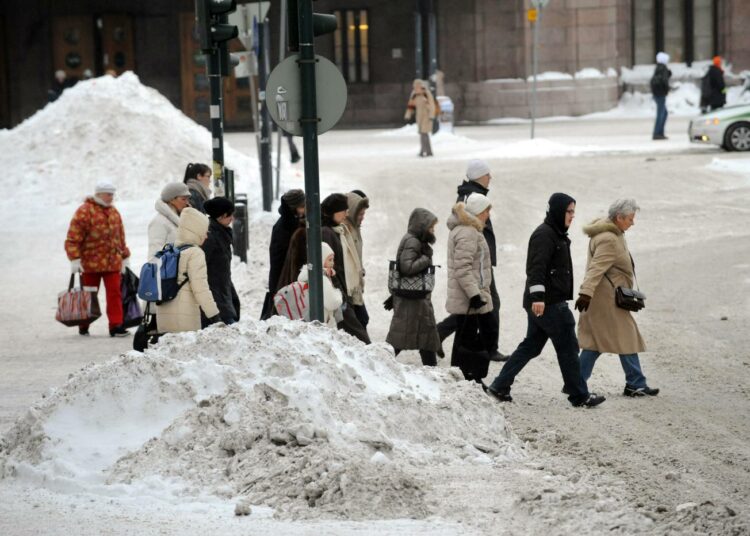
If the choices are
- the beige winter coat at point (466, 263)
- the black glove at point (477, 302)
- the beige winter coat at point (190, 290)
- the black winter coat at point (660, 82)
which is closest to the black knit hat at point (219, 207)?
the beige winter coat at point (190, 290)

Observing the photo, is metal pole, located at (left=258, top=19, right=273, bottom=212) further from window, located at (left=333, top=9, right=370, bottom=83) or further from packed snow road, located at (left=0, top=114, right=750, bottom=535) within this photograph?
window, located at (left=333, top=9, right=370, bottom=83)

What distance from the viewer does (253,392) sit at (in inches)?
311

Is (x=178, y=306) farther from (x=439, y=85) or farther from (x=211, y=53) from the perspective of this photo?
(x=439, y=85)

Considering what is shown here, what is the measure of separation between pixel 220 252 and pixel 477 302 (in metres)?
1.94

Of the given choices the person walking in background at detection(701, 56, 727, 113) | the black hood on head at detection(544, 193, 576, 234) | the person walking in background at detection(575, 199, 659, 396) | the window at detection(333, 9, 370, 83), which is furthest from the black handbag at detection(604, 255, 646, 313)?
the window at detection(333, 9, 370, 83)

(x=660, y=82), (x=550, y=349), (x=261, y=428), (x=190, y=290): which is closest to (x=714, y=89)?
(x=660, y=82)

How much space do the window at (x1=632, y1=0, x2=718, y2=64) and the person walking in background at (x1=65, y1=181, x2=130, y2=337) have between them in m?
30.5

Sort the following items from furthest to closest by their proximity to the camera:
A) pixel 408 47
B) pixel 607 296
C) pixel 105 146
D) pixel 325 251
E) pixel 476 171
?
pixel 408 47 < pixel 105 146 < pixel 476 171 < pixel 607 296 < pixel 325 251

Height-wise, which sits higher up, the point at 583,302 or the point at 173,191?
the point at 173,191

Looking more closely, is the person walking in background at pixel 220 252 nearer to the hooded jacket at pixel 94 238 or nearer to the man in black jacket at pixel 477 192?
the man in black jacket at pixel 477 192

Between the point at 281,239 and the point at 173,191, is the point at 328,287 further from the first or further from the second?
the point at 173,191

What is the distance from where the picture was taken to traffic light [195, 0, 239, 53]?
14273 mm

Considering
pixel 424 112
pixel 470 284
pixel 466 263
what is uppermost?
pixel 424 112

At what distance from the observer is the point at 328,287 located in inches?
396
